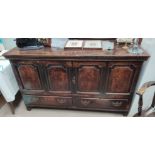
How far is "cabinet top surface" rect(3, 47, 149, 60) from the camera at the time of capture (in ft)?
4.09

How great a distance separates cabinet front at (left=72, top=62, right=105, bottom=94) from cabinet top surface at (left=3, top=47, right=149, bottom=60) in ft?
0.35

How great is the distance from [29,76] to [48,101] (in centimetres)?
46

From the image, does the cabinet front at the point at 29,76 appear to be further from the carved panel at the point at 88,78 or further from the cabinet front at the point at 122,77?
the cabinet front at the point at 122,77

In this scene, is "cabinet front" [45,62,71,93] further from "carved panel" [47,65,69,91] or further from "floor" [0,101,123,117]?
"floor" [0,101,123,117]

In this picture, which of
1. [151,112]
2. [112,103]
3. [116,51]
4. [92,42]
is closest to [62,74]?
[92,42]

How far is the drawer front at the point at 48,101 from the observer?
1703mm

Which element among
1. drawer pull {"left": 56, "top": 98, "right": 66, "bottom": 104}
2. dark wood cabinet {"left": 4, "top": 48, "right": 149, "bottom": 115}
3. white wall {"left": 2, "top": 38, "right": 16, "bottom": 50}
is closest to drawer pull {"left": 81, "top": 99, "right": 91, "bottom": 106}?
dark wood cabinet {"left": 4, "top": 48, "right": 149, "bottom": 115}

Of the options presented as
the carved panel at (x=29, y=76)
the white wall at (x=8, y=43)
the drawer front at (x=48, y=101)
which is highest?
the white wall at (x=8, y=43)

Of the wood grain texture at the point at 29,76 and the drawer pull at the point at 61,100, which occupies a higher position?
the wood grain texture at the point at 29,76

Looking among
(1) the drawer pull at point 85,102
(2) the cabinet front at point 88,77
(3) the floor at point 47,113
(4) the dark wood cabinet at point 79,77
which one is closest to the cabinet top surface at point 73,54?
(4) the dark wood cabinet at point 79,77

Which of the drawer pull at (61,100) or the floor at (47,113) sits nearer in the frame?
the drawer pull at (61,100)

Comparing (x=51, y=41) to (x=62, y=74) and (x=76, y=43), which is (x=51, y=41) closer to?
(x=76, y=43)

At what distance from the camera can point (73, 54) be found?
1312mm

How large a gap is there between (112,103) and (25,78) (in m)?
1.20
